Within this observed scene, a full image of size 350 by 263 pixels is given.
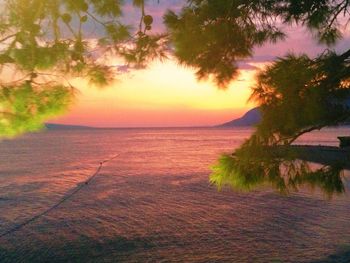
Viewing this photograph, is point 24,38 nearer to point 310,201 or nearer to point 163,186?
point 310,201

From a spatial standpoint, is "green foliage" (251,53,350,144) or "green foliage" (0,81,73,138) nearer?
"green foliage" (251,53,350,144)

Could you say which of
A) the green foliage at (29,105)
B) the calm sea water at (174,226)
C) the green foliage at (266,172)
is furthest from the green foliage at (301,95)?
the green foliage at (29,105)

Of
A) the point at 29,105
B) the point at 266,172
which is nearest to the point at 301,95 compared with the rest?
the point at 266,172

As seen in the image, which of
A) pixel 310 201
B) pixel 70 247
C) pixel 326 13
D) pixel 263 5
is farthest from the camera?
pixel 310 201

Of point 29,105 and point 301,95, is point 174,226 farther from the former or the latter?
point 301,95

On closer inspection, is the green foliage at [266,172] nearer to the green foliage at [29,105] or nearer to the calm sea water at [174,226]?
the calm sea water at [174,226]

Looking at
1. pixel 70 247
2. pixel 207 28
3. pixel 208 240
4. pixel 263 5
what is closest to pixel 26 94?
pixel 207 28

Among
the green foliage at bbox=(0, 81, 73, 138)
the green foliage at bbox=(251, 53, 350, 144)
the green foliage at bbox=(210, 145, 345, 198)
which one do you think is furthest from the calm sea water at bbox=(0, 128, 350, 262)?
the green foliage at bbox=(0, 81, 73, 138)

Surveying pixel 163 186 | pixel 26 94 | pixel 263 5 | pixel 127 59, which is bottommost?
pixel 163 186

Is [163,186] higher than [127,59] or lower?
lower

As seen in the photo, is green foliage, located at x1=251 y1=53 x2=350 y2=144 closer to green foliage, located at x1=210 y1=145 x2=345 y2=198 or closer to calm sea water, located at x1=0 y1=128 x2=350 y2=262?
green foliage, located at x1=210 y1=145 x2=345 y2=198

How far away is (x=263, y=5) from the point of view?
14.8 feet

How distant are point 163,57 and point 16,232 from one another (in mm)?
7740

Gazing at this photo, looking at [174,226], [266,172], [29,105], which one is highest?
[29,105]
